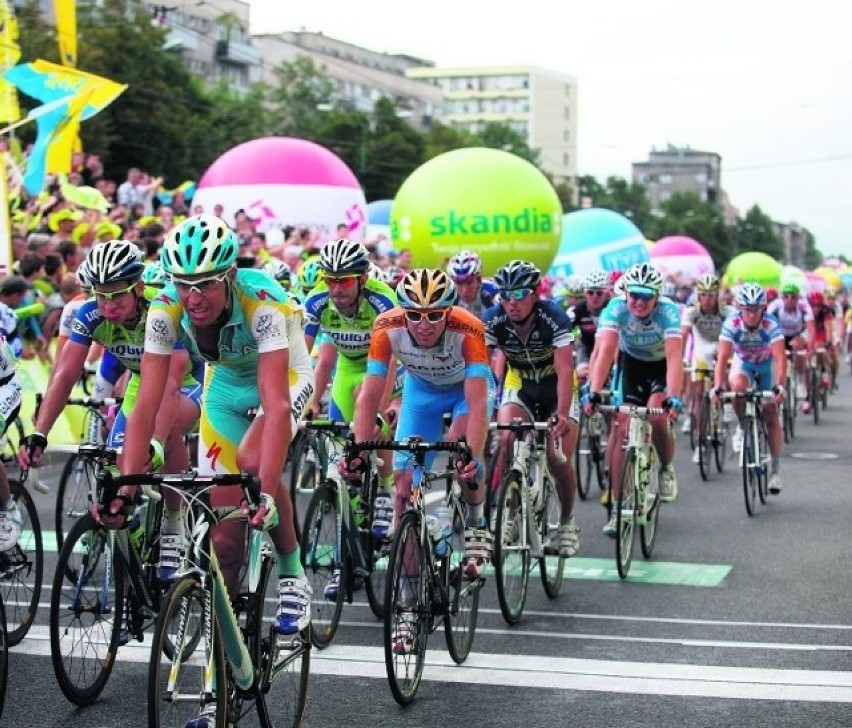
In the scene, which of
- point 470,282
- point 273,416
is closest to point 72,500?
point 470,282

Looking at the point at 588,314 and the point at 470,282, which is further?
the point at 588,314

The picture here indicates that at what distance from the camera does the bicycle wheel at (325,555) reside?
796 cm

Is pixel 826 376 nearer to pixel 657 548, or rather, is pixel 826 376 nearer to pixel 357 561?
pixel 657 548

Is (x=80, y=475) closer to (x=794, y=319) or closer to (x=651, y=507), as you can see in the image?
(x=651, y=507)

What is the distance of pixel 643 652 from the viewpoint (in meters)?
7.80

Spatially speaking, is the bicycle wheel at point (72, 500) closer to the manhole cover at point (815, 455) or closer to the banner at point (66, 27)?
the banner at point (66, 27)

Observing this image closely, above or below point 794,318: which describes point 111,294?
above

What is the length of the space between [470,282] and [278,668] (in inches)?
281

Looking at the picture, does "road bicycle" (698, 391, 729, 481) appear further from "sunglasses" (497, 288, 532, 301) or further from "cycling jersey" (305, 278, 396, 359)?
"cycling jersey" (305, 278, 396, 359)

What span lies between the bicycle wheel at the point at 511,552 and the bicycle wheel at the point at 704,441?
7215mm

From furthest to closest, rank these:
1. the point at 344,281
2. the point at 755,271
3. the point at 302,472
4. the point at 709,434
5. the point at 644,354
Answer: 1. the point at 755,271
2. the point at 709,434
3. the point at 302,472
4. the point at 644,354
5. the point at 344,281

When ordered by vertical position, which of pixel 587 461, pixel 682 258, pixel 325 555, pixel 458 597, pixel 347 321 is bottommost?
pixel 587 461

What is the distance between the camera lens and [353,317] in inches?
381

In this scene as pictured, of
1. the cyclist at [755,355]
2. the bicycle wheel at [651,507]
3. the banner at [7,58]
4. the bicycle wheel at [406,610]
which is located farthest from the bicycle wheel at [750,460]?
the banner at [7,58]
